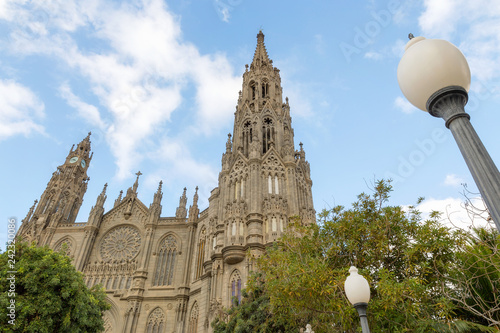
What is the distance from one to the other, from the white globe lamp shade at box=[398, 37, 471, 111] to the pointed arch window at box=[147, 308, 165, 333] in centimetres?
3022

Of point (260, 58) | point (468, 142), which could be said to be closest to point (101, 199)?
point (260, 58)

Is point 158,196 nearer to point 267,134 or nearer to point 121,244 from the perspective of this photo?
point 121,244

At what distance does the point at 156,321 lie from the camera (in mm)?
28578

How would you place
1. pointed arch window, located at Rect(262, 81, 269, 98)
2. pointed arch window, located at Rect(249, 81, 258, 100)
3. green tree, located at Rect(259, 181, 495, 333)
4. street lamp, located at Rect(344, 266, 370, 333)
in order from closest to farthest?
street lamp, located at Rect(344, 266, 370, 333) < green tree, located at Rect(259, 181, 495, 333) < pointed arch window, located at Rect(249, 81, 258, 100) < pointed arch window, located at Rect(262, 81, 269, 98)

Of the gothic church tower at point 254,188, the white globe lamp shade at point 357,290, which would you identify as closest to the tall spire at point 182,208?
the gothic church tower at point 254,188

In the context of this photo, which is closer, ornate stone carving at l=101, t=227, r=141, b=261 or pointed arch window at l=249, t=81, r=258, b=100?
ornate stone carving at l=101, t=227, r=141, b=261

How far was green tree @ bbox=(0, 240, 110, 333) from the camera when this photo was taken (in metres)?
13.5

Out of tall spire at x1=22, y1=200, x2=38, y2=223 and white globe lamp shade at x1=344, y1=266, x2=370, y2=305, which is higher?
tall spire at x1=22, y1=200, x2=38, y2=223

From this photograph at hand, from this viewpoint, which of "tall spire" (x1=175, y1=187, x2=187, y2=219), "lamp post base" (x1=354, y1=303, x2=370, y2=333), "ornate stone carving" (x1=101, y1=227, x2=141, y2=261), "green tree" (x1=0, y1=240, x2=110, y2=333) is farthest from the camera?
"tall spire" (x1=175, y1=187, x2=187, y2=219)

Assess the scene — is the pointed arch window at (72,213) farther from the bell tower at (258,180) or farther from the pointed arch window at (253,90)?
the pointed arch window at (253,90)

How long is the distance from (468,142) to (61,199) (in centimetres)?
4652

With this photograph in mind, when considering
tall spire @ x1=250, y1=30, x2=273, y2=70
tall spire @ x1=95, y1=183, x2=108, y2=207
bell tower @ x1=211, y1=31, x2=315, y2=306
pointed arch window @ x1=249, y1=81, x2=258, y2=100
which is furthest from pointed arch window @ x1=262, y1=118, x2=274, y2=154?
tall spire @ x1=95, y1=183, x2=108, y2=207

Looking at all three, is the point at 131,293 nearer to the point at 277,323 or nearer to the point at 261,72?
the point at 277,323

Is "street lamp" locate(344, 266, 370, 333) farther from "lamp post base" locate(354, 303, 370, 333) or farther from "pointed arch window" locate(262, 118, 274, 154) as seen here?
"pointed arch window" locate(262, 118, 274, 154)
